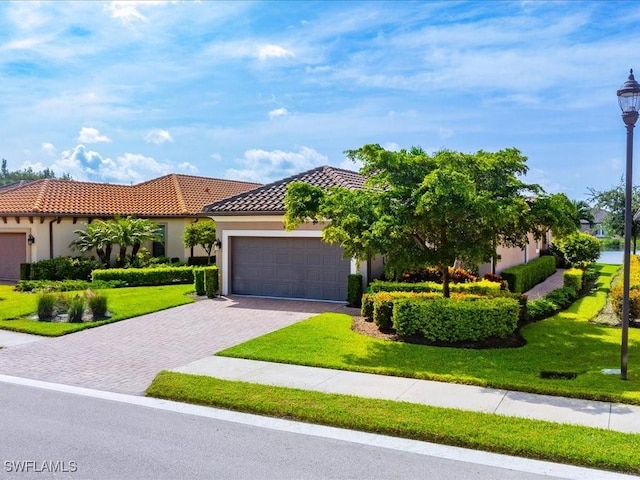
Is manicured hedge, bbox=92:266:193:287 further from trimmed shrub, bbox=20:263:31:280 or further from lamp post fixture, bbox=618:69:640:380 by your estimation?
lamp post fixture, bbox=618:69:640:380

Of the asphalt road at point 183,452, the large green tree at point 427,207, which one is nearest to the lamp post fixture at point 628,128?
the large green tree at point 427,207

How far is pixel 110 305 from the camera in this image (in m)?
15.8

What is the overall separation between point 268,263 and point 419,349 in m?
8.07

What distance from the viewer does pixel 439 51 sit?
13.1 metres

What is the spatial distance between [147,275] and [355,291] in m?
10.1

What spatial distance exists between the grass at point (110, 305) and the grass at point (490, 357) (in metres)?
4.99

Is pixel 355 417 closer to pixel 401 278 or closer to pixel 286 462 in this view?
pixel 286 462

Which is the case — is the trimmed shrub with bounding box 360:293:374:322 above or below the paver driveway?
above

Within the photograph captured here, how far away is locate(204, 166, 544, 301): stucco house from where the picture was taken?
16219 millimetres

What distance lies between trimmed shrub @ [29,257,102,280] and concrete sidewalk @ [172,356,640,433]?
14.4 metres

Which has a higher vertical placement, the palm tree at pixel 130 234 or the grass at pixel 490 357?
the palm tree at pixel 130 234

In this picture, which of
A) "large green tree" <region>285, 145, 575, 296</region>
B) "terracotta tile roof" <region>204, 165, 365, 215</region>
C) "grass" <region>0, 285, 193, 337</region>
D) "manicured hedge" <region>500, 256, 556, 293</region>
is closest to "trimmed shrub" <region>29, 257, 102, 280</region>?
"grass" <region>0, 285, 193, 337</region>

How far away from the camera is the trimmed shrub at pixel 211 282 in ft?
57.3

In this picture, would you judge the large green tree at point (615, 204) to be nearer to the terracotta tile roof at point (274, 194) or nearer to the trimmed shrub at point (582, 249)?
the trimmed shrub at point (582, 249)
